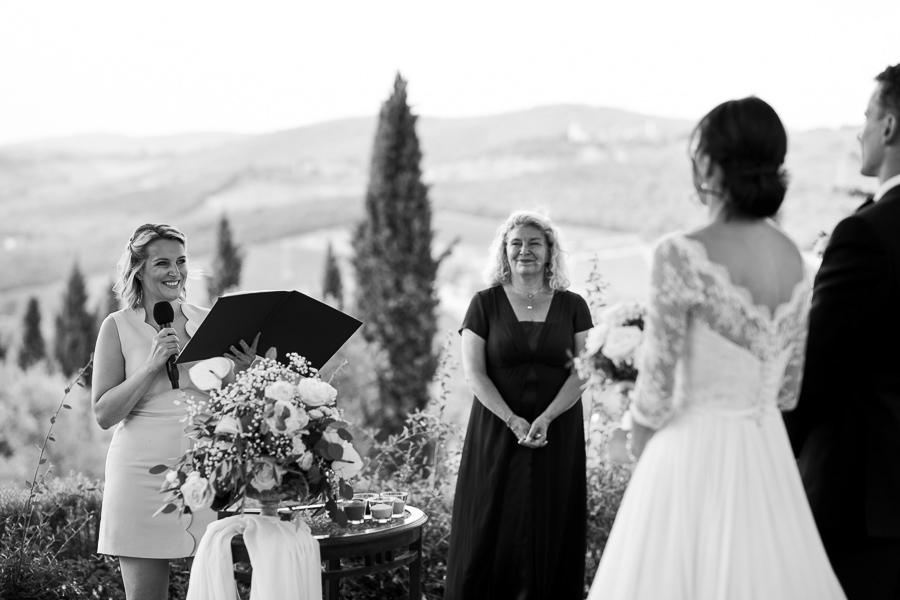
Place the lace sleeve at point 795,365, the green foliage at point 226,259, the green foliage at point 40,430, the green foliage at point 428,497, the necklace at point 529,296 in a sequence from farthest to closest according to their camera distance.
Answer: the green foliage at point 226,259
the green foliage at point 40,430
the green foliage at point 428,497
the necklace at point 529,296
the lace sleeve at point 795,365

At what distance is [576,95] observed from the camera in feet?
85.5

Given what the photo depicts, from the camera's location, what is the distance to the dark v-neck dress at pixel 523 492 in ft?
14.5

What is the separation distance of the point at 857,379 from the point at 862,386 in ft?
0.08

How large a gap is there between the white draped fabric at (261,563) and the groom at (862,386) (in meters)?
1.70

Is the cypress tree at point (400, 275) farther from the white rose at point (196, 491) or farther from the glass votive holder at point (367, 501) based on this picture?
the white rose at point (196, 491)

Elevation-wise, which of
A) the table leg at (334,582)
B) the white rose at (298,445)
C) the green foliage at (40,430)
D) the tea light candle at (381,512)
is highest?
the white rose at (298,445)

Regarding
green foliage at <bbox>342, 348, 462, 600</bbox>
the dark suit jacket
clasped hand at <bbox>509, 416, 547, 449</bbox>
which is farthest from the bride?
green foliage at <bbox>342, 348, 462, 600</bbox>

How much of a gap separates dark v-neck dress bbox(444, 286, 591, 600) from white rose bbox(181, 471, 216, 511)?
5.80 feet

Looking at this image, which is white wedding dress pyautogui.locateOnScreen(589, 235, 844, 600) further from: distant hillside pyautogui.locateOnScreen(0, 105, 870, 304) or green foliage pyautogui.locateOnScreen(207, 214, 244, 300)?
green foliage pyautogui.locateOnScreen(207, 214, 244, 300)

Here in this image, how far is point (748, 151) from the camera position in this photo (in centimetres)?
231

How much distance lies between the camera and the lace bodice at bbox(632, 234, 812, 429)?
2.30m

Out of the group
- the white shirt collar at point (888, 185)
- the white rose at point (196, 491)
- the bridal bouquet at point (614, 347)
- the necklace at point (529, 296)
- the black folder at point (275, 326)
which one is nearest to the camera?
the white shirt collar at point (888, 185)

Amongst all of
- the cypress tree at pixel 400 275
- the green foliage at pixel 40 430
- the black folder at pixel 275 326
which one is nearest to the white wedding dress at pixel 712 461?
the black folder at pixel 275 326

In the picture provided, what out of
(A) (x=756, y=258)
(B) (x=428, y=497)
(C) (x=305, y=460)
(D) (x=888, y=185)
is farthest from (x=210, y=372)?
(B) (x=428, y=497)
